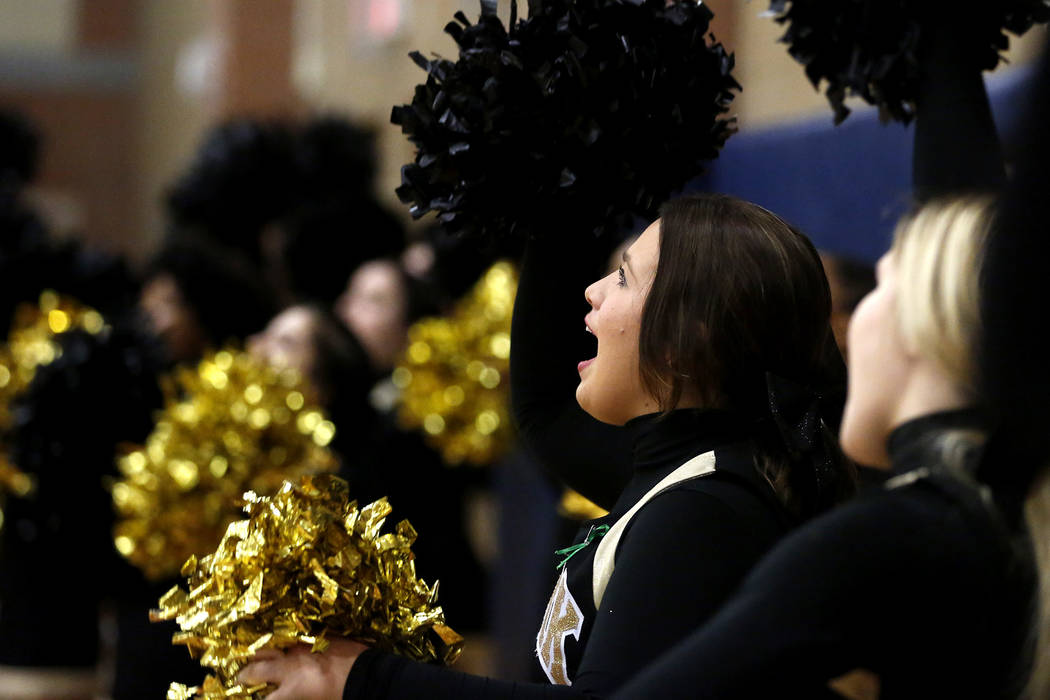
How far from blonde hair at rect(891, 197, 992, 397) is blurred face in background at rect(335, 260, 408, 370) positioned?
144 inches

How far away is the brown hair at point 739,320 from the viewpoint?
1533mm

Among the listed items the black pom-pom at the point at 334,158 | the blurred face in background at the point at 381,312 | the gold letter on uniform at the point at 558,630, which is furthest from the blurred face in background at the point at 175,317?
the gold letter on uniform at the point at 558,630

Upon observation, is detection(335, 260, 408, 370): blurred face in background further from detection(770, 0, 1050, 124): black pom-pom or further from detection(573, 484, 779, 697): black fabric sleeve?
detection(573, 484, 779, 697): black fabric sleeve

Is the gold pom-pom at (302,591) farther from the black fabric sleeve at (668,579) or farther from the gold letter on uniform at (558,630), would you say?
the black fabric sleeve at (668,579)

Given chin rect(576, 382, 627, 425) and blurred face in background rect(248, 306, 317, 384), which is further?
blurred face in background rect(248, 306, 317, 384)

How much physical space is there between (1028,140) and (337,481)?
852 mm

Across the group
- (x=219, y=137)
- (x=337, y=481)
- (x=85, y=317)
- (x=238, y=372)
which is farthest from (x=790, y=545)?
(x=219, y=137)

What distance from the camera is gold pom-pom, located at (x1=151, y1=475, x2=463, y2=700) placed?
4.92ft

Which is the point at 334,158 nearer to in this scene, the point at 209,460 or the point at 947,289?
the point at 209,460

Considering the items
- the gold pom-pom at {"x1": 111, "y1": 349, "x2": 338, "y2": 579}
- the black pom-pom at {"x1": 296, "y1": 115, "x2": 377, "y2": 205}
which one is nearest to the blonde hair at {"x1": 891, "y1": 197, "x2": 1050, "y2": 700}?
the gold pom-pom at {"x1": 111, "y1": 349, "x2": 338, "y2": 579}

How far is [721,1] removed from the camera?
14.9 feet

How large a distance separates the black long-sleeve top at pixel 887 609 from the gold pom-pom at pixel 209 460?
2.21 meters

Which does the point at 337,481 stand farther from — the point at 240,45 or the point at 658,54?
the point at 240,45

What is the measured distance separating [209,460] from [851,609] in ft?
8.04
